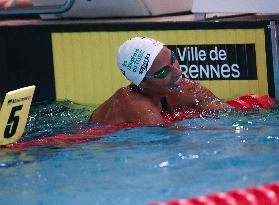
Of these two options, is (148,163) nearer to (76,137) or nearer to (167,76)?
(76,137)

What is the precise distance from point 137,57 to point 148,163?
1.22 m

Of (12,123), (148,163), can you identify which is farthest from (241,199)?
(12,123)

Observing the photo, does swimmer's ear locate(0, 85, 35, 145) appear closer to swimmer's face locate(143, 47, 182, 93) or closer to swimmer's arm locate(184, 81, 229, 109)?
swimmer's face locate(143, 47, 182, 93)

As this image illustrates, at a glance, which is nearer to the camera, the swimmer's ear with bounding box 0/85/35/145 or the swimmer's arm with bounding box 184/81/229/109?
the swimmer's ear with bounding box 0/85/35/145

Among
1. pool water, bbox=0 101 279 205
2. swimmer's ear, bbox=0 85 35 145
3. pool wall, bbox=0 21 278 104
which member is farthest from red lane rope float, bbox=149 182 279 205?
pool wall, bbox=0 21 278 104

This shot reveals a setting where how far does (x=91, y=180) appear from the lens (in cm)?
382

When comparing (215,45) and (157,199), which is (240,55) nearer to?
(215,45)

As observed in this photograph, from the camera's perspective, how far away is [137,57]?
5.14 m

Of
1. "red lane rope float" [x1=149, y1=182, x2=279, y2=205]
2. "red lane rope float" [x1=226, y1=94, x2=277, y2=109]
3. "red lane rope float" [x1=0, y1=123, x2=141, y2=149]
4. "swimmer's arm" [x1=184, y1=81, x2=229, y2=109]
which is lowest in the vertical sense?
"red lane rope float" [x1=226, y1=94, x2=277, y2=109]

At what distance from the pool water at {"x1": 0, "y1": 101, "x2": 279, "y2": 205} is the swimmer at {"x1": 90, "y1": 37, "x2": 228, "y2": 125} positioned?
0.46 ft

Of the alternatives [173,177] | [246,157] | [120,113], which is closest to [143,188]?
[173,177]

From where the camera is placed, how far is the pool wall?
20.1 feet

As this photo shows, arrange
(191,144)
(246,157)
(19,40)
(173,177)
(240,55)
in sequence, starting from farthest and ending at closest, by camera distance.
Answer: (19,40)
(240,55)
(191,144)
(246,157)
(173,177)

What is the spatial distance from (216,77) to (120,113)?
4.43ft
